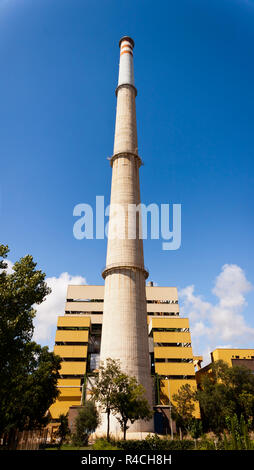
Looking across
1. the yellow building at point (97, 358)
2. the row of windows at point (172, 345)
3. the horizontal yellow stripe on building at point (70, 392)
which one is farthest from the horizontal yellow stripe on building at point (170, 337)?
the horizontal yellow stripe on building at point (70, 392)

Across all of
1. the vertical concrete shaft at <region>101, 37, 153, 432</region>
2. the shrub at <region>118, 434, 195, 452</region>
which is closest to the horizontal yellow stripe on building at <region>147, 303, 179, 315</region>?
the vertical concrete shaft at <region>101, 37, 153, 432</region>

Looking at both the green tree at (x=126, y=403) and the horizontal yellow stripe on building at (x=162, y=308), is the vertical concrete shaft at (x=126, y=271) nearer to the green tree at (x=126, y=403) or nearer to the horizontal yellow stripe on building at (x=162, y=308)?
the green tree at (x=126, y=403)

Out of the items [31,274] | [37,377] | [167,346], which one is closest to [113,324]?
[37,377]

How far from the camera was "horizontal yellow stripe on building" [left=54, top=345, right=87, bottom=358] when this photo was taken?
5766 centimetres

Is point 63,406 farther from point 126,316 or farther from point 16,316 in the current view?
point 16,316

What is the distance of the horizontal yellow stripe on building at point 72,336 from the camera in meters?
59.4

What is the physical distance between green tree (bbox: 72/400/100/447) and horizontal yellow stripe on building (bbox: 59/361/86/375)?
25272 mm

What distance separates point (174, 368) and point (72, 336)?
64.9 feet

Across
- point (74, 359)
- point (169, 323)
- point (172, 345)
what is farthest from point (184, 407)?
point (74, 359)

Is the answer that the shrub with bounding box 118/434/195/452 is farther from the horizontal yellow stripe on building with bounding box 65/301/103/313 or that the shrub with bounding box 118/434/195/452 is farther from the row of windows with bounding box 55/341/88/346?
the horizontal yellow stripe on building with bounding box 65/301/103/313

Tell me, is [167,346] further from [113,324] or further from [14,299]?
[14,299]

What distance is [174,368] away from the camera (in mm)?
54094

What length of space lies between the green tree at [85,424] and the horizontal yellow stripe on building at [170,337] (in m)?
27.5

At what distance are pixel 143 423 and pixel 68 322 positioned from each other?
33501 mm
